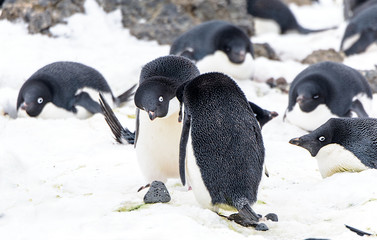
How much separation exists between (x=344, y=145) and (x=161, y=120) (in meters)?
1.27

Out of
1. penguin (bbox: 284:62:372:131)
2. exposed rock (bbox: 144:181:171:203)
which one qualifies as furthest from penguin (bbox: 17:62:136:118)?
exposed rock (bbox: 144:181:171:203)

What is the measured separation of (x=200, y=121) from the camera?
11.3 ft

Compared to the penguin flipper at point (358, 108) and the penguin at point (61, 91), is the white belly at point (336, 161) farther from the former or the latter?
the penguin at point (61, 91)

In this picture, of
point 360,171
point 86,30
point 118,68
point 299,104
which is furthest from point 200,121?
point 86,30

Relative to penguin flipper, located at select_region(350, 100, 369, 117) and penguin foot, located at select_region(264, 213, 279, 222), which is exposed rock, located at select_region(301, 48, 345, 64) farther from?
penguin foot, located at select_region(264, 213, 279, 222)

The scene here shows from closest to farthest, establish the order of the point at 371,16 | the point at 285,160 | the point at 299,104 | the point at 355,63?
the point at 285,160
the point at 299,104
the point at 355,63
the point at 371,16

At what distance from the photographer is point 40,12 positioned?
851cm

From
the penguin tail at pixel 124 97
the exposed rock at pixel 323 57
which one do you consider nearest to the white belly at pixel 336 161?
the penguin tail at pixel 124 97

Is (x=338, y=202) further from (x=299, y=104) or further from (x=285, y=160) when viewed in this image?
(x=299, y=104)

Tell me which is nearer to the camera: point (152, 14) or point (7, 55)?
point (7, 55)

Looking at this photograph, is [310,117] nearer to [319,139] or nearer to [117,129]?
[319,139]

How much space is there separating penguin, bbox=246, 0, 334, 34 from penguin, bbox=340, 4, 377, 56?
2.13 m

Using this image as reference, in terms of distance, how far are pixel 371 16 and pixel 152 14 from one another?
312 centimetres

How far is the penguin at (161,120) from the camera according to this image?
389 centimetres
